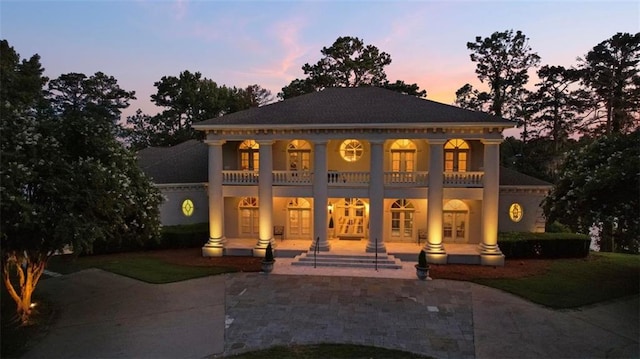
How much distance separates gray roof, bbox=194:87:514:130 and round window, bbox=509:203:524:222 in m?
6.47

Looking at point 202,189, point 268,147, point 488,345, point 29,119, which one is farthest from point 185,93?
point 488,345

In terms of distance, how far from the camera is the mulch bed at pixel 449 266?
1730cm

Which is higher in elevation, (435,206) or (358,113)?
(358,113)

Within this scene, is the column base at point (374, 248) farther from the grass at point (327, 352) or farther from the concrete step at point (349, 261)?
the grass at point (327, 352)

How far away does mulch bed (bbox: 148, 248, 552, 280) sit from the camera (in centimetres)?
1730

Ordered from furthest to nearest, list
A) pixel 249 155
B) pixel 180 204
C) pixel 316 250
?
1. pixel 180 204
2. pixel 249 155
3. pixel 316 250

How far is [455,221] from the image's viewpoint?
2186 cm

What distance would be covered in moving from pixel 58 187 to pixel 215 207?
10.4m

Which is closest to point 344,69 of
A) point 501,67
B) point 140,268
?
point 501,67

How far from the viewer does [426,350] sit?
33.8ft

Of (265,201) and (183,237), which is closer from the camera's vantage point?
(265,201)

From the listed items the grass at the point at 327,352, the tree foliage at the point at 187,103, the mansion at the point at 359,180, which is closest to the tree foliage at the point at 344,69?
the tree foliage at the point at 187,103

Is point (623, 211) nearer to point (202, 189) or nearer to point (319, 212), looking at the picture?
point (319, 212)

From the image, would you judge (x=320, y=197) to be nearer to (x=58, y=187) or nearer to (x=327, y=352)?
(x=327, y=352)
